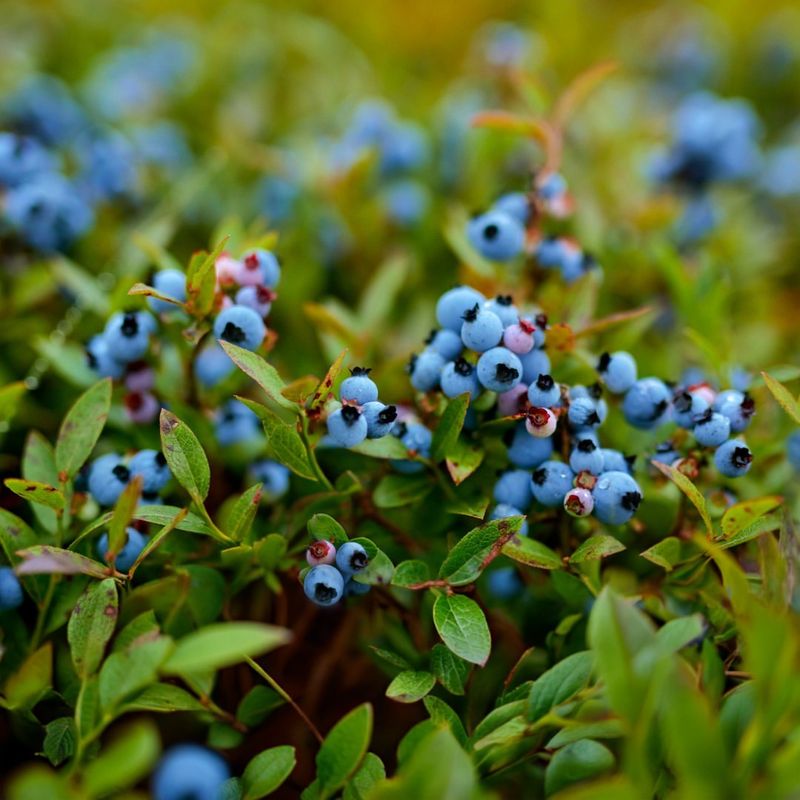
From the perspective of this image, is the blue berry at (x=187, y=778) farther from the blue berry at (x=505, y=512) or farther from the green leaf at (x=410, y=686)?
the blue berry at (x=505, y=512)

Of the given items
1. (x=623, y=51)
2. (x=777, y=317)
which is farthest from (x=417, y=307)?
(x=623, y=51)

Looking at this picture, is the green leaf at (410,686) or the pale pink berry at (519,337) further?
the pale pink berry at (519,337)

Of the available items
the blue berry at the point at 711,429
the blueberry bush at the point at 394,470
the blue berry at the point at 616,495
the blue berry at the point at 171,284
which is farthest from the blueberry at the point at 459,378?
the blue berry at the point at 171,284

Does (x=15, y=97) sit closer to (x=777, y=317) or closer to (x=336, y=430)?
(x=336, y=430)

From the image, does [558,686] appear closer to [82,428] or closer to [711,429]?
[711,429]

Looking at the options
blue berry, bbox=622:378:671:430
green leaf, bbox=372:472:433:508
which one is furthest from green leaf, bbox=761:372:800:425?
green leaf, bbox=372:472:433:508

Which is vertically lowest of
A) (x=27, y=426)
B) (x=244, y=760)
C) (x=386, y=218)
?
(x=244, y=760)
